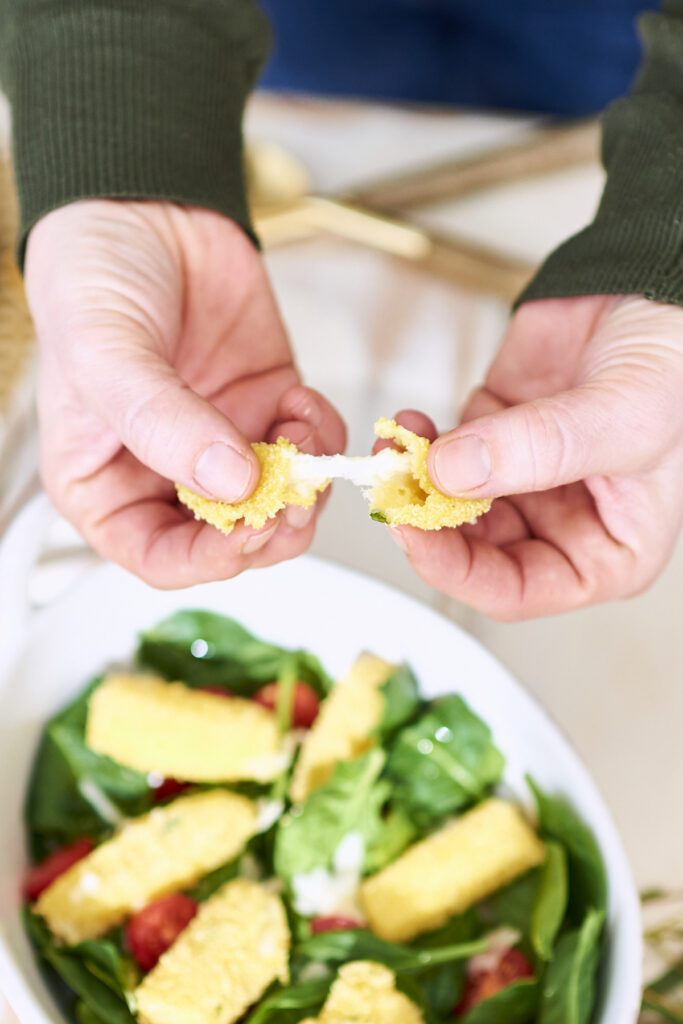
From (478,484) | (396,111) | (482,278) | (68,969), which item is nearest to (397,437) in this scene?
(478,484)

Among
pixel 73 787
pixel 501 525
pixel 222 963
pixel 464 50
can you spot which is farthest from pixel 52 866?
pixel 464 50

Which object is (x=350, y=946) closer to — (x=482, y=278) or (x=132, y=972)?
(x=132, y=972)

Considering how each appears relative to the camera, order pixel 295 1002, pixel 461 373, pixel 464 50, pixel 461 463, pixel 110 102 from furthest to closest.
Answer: pixel 464 50, pixel 461 373, pixel 110 102, pixel 295 1002, pixel 461 463

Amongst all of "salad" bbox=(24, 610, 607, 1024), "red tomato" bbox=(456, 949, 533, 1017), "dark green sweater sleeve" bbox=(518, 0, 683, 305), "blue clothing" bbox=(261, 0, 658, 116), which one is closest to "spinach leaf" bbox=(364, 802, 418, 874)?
"salad" bbox=(24, 610, 607, 1024)

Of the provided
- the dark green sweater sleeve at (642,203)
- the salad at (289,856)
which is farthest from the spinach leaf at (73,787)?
the dark green sweater sleeve at (642,203)

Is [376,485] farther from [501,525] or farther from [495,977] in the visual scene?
[495,977]
